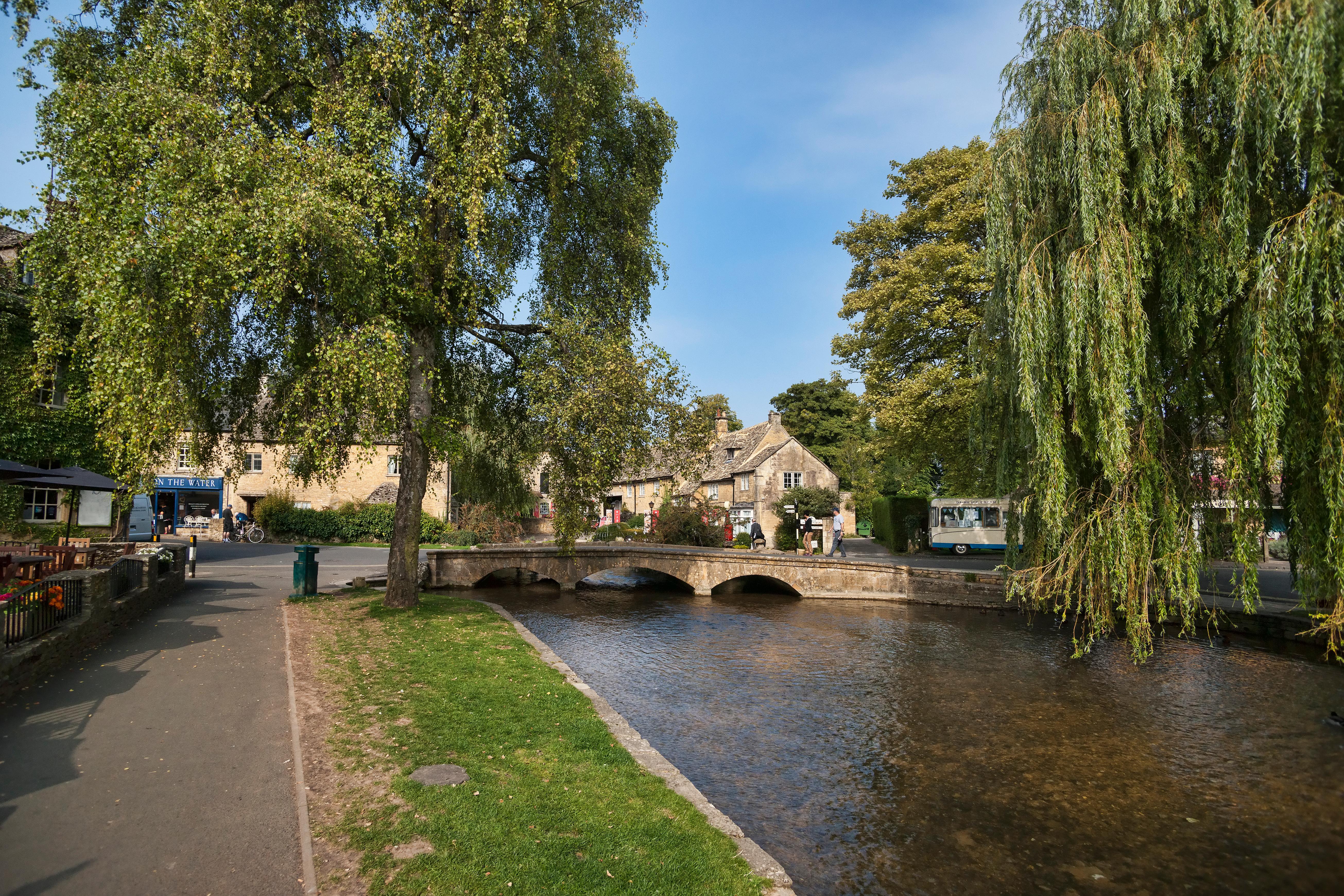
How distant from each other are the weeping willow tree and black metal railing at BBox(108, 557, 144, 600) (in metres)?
14.8

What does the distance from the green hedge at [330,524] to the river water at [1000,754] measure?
22.5 meters

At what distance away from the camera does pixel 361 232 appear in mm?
11500

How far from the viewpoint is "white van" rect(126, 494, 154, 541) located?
30.2 m

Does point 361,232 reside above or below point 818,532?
above

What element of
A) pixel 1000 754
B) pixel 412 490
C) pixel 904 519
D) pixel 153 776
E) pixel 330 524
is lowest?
pixel 1000 754

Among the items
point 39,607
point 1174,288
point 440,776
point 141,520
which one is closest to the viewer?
point 440,776

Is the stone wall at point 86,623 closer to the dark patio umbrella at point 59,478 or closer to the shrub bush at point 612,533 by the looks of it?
the dark patio umbrella at point 59,478

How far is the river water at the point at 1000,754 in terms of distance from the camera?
6957 mm

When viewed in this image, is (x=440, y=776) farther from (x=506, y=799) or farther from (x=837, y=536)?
(x=837, y=536)

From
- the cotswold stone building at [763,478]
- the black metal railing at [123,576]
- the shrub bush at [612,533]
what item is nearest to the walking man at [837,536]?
the cotswold stone building at [763,478]

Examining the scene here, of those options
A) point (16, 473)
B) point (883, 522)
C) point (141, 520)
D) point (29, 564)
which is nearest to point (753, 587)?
point (883, 522)

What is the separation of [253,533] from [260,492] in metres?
5.41

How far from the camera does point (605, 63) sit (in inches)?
592

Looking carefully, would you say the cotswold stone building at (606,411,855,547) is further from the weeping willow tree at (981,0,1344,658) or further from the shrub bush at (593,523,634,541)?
the weeping willow tree at (981,0,1344,658)
